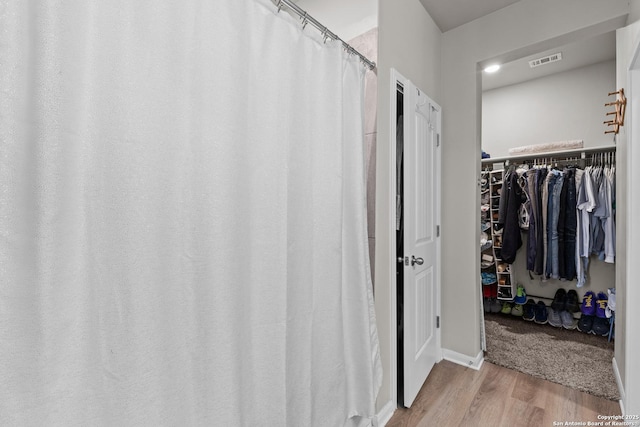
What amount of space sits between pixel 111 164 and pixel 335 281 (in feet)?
3.17

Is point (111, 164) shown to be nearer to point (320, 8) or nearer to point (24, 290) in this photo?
point (24, 290)

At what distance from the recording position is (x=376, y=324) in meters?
1.65

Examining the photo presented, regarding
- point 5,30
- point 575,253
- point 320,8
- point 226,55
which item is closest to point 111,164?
point 5,30

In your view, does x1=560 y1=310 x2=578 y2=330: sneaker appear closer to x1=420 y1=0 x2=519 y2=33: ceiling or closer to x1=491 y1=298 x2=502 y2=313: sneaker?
x1=491 y1=298 x2=502 y2=313: sneaker

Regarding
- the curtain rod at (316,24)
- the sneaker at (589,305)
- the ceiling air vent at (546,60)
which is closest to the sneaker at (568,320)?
the sneaker at (589,305)

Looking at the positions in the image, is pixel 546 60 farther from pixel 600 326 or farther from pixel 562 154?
pixel 600 326

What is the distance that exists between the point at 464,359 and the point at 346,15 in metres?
2.57

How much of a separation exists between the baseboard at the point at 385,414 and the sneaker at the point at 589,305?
8.14ft

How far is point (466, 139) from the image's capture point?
7.79 feet

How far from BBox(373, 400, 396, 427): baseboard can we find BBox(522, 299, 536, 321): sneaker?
232 cm

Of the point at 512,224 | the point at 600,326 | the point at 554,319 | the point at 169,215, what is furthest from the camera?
the point at 512,224

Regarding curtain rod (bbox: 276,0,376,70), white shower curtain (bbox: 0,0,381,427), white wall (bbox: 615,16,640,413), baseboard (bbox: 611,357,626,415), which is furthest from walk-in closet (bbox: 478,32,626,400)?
curtain rod (bbox: 276,0,376,70)

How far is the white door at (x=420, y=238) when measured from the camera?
6.18 feet

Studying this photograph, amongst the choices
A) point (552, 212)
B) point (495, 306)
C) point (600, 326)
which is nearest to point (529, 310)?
point (495, 306)
